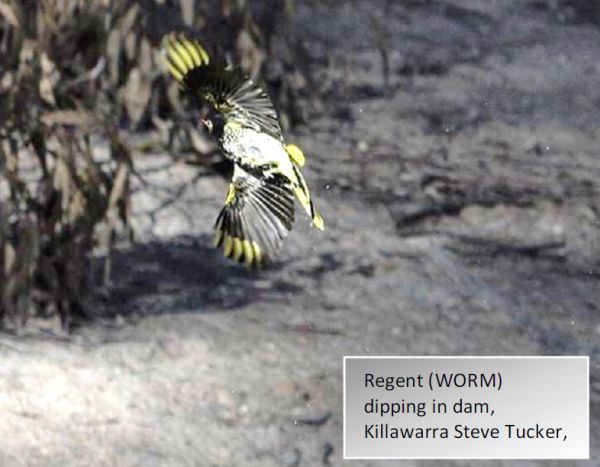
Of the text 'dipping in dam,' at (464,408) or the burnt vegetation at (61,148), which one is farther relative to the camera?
the burnt vegetation at (61,148)

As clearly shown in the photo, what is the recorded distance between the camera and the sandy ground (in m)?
2.56

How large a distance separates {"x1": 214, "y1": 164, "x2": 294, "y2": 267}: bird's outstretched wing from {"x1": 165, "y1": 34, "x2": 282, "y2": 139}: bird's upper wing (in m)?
0.05

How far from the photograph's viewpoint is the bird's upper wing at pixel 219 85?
139 cm

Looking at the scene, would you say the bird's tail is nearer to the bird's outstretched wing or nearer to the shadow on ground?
the bird's outstretched wing

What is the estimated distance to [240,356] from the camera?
278 centimetres

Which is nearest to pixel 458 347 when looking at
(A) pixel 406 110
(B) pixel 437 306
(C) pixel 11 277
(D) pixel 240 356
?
(B) pixel 437 306

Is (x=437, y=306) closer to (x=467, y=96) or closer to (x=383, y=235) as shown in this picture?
(x=383, y=235)

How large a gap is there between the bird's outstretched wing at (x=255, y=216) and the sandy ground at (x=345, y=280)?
1.12m

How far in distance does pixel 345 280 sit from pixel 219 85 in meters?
1.77

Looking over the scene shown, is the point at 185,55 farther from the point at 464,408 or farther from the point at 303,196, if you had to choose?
the point at 464,408

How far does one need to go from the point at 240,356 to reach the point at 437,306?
0.46 meters

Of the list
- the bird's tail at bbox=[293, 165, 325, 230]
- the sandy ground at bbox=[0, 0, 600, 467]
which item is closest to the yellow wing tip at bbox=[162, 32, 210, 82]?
the bird's tail at bbox=[293, 165, 325, 230]

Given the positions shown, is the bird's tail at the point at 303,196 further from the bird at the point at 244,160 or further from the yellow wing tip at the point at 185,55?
the yellow wing tip at the point at 185,55

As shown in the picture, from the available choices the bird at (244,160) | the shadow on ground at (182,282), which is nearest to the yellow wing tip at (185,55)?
the bird at (244,160)
